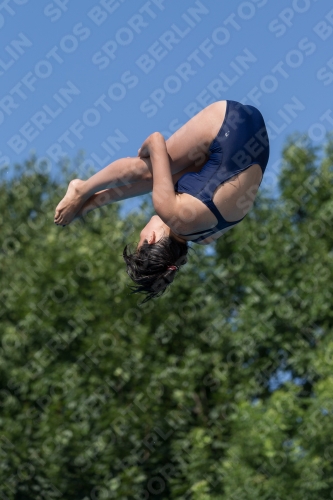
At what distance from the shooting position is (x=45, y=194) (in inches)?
993

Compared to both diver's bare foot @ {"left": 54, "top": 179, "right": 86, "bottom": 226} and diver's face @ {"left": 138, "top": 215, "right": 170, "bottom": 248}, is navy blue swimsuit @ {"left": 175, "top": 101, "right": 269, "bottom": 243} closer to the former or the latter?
diver's face @ {"left": 138, "top": 215, "right": 170, "bottom": 248}

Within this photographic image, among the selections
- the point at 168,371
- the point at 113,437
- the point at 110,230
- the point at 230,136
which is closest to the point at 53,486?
the point at 113,437

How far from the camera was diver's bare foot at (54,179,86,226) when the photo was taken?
17.9 ft

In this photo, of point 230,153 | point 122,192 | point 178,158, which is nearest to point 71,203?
point 122,192

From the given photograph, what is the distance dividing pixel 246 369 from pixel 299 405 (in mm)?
1803

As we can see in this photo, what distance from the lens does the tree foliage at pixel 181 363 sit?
1561 centimetres

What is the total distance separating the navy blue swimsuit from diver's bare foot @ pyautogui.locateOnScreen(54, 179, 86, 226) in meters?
0.82

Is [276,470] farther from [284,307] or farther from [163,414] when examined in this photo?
[284,307]

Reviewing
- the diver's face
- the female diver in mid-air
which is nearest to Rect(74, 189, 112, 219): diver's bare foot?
the female diver in mid-air

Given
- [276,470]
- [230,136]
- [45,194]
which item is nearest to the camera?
[230,136]

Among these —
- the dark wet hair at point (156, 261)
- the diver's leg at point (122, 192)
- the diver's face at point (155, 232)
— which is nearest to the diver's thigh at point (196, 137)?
the diver's leg at point (122, 192)

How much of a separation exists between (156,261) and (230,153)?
0.73m

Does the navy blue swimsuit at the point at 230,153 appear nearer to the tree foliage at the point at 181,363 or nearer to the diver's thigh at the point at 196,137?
the diver's thigh at the point at 196,137

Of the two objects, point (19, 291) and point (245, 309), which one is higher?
point (19, 291)
